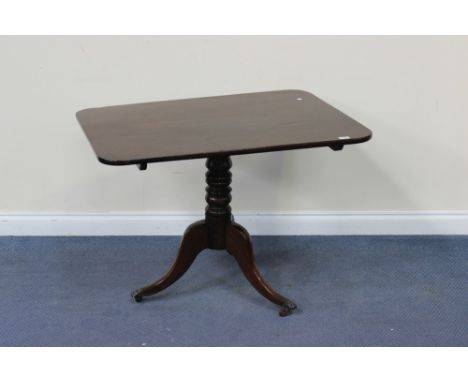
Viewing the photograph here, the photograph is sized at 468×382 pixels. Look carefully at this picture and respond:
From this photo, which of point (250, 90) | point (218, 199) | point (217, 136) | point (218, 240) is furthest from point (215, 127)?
point (250, 90)

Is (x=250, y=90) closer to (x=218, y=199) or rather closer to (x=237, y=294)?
(x=218, y=199)

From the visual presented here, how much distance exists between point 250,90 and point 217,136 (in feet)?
2.43

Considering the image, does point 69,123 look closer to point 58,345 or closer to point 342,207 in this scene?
point 58,345

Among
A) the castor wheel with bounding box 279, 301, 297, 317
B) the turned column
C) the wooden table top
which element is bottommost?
the castor wheel with bounding box 279, 301, 297, 317

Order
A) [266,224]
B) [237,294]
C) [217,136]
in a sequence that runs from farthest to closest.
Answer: [266,224]
[237,294]
[217,136]

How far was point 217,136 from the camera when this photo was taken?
2.01 m

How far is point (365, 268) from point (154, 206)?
973 mm

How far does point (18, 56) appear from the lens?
2.65m

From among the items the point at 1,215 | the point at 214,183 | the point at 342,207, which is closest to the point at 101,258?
the point at 1,215

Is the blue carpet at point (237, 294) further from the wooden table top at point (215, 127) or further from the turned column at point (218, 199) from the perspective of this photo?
the wooden table top at point (215, 127)

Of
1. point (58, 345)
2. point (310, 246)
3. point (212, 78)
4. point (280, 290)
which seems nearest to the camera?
point (58, 345)

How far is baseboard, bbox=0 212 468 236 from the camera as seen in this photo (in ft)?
9.55

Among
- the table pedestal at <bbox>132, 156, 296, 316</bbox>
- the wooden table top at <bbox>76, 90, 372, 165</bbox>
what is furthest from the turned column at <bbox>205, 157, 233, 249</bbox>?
the wooden table top at <bbox>76, 90, 372, 165</bbox>

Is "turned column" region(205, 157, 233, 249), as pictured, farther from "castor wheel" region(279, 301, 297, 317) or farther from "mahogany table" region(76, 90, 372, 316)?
"castor wheel" region(279, 301, 297, 317)
